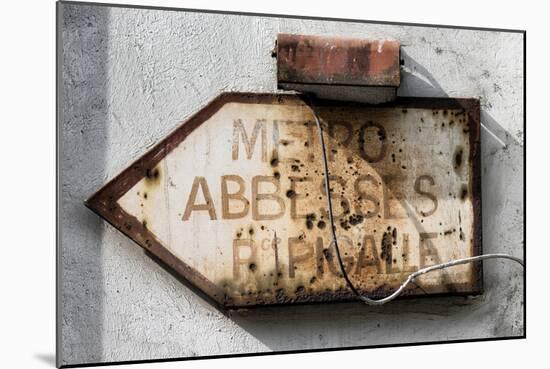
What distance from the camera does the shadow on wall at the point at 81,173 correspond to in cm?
200

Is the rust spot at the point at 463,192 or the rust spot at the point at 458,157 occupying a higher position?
the rust spot at the point at 458,157

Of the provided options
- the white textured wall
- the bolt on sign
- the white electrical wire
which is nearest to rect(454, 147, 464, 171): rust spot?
the bolt on sign

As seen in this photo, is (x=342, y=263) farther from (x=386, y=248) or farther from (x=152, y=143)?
(x=152, y=143)

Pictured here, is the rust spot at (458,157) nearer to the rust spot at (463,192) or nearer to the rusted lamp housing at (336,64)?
the rust spot at (463,192)

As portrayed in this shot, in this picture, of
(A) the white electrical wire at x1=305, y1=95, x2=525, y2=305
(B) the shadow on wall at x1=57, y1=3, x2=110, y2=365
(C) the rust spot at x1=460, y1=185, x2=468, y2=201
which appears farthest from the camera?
(C) the rust spot at x1=460, y1=185, x2=468, y2=201

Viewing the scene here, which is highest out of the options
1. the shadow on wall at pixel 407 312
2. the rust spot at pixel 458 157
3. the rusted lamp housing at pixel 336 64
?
the rusted lamp housing at pixel 336 64

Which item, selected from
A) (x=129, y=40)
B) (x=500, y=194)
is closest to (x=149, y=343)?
(x=129, y=40)

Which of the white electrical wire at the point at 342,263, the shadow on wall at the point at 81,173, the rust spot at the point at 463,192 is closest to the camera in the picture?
the shadow on wall at the point at 81,173

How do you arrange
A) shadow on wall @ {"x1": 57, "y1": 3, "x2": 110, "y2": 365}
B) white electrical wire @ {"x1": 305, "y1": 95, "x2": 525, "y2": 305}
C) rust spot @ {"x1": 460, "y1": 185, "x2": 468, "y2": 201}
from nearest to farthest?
shadow on wall @ {"x1": 57, "y1": 3, "x2": 110, "y2": 365} → white electrical wire @ {"x1": 305, "y1": 95, "x2": 525, "y2": 305} → rust spot @ {"x1": 460, "y1": 185, "x2": 468, "y2": 201}

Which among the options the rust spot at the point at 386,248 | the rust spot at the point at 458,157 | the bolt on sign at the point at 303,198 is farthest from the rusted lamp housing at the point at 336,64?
the rust spot at the point at 386,248

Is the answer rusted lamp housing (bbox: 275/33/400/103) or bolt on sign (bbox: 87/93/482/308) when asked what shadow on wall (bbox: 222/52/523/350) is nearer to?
bolt on sign (bbox: 87/93/482/308)

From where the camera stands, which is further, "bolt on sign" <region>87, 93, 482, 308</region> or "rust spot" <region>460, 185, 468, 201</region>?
"rust spot" <region>460, 185, 468, 201</region>

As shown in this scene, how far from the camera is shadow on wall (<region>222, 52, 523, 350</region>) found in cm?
216

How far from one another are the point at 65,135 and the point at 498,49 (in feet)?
4.66
